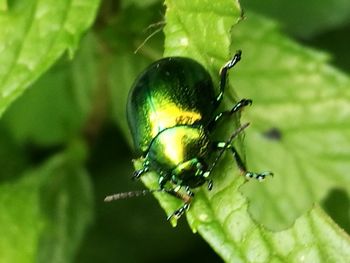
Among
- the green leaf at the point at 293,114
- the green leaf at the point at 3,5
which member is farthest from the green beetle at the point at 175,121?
the green leaf at the point at 293,114

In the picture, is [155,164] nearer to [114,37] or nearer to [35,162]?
[114,37]

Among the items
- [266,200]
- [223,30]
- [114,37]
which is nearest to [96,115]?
[114,37]

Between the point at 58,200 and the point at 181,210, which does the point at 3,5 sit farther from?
the point at 58,200

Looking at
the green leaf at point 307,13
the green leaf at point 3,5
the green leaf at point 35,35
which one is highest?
the green leaf at point 3,5

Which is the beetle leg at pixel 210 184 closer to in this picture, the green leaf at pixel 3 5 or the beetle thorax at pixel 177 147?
the beetle thorax at pixel 177 147

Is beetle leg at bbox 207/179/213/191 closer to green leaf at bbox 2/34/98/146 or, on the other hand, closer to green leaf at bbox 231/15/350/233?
green leaf at bbox 231/15/350/233
